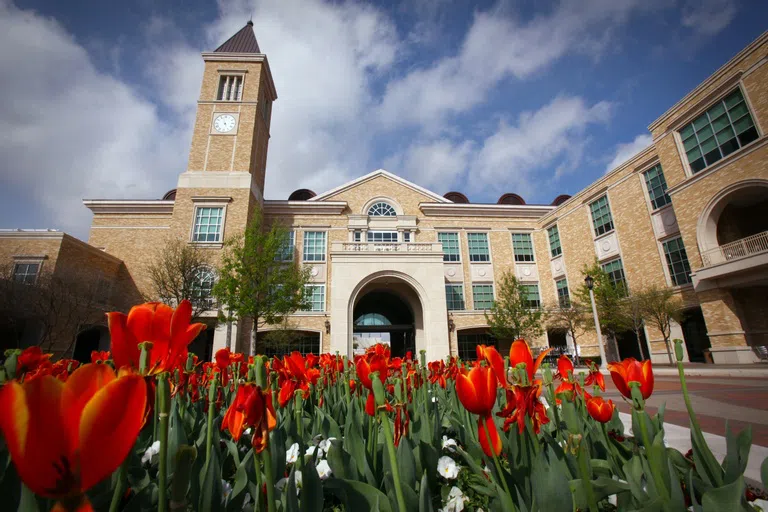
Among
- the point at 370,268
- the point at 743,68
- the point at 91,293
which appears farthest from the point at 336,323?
the point at 743,68

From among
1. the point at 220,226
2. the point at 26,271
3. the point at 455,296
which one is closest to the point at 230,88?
the point at 220,226

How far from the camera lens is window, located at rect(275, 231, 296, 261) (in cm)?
2200

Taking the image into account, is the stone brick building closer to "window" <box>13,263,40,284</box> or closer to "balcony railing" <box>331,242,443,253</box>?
"balcony railing" <box>331,242,443,253</box>

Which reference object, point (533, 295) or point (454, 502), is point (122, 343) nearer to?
point (454, 502)

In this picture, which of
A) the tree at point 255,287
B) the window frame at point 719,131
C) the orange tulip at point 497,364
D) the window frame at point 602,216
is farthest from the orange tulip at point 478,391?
the window frame at point 602,216

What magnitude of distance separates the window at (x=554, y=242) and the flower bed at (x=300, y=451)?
24426 millimetres

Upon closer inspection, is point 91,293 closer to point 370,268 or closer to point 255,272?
point 255,272

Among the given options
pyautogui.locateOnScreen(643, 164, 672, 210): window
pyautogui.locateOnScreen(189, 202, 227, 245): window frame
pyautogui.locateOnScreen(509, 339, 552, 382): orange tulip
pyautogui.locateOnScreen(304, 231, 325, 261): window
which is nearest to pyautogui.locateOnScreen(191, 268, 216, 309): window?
pyautogui.locateOnScreen(189, 202, 227, 245): window frame

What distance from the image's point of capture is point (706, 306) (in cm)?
1487

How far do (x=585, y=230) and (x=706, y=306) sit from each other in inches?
331

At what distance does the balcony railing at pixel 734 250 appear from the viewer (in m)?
14.0

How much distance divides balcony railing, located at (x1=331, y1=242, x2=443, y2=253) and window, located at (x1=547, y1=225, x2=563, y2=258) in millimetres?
10409

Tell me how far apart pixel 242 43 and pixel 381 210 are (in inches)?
664

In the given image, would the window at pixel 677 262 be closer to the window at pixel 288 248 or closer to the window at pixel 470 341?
the window at pixel 470 341
